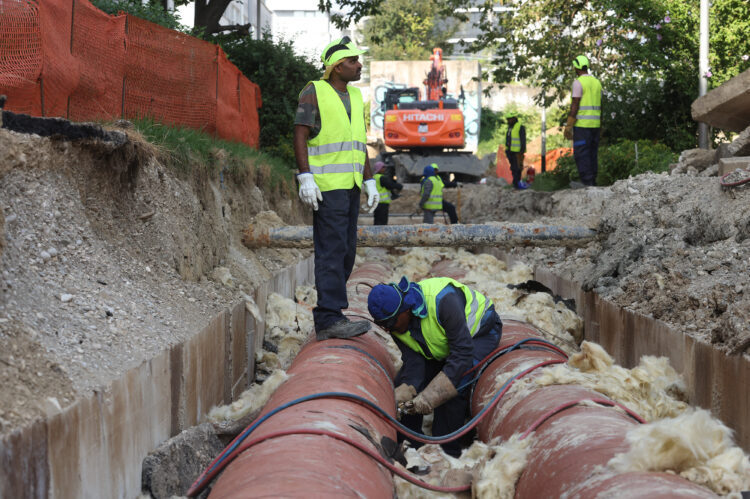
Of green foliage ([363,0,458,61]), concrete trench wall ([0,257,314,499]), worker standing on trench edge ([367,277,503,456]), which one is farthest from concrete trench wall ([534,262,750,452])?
green foliage ([363,0,458,61])

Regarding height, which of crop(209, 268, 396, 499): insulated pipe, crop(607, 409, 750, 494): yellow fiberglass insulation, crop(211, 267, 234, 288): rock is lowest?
crop(209, 268, 396, 499): insulated pipe

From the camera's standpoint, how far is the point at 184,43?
24.8 ft

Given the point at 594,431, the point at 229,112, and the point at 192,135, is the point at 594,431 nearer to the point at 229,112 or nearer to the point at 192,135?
the point at 192,135

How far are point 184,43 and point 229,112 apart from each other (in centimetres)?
157

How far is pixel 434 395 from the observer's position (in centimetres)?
437

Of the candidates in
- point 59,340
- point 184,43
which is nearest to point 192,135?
point 184,43

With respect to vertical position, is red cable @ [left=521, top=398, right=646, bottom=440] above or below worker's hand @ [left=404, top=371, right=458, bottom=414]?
above

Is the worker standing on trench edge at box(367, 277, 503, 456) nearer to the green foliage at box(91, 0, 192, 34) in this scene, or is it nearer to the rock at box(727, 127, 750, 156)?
the rock at box(727, 127, 750, 156)

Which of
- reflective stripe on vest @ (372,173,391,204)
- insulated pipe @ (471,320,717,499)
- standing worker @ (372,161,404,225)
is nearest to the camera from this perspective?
insulated pipe @ (471,320,717,499)

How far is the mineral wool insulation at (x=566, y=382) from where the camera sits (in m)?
2.33

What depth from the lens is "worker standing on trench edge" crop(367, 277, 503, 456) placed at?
441 centimetres

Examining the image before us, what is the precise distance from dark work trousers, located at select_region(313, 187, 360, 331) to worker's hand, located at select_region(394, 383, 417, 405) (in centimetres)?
60

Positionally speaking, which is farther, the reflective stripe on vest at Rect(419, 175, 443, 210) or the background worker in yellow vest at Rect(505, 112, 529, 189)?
the background worker in yellow vest at Rect(505, 112, 529, 189)

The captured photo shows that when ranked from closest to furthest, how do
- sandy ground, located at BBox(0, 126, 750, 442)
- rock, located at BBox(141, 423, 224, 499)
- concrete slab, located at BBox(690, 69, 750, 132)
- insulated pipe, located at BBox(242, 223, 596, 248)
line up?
sandy ground, located at BBox(0, 126, 750, 442) → rock, located at BBox(141, 423, 224, 499) → insulated pipe, located at BBox(242, 223, 596, 248) → concrete slab, located at BBox(690, 69, 750, 132)
